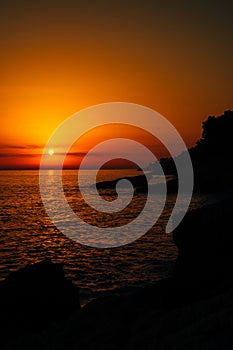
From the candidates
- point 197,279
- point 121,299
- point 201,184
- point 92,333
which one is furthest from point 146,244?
point 201,184

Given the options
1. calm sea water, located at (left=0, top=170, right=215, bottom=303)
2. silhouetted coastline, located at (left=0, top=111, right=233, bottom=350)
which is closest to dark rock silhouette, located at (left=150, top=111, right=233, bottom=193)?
calm sea water, located at (left=0, top=170, right=215, bottom=303)

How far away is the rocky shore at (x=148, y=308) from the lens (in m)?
7.21

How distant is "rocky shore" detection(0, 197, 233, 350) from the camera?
7215 mm

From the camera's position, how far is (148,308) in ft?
32.1

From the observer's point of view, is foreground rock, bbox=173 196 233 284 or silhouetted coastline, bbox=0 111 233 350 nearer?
silhouetted coastline, bbox=0 111 233 350

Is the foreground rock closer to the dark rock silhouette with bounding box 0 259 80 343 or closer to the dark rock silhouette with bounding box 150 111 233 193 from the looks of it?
the dark rock silhouette with bounding box 0 259 80 343

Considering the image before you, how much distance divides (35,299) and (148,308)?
4.94 metres

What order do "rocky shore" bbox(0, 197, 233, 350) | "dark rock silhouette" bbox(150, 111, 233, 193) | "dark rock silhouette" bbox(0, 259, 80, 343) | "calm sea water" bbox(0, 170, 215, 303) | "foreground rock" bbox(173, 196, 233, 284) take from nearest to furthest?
1. "rocky shore" bbox(0, 197, 233, 350)
2. "dark rock silhouette" bbox(0, 259, 80, 343)
3. "foreground rock" bbox(173, 196, 233, 284)
4. "calm sea water" bbox(0, 170, 215, 303)
5. "dark rock silhouette" bbox(150, 111, 233, 193)

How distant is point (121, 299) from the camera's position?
10.2 metres

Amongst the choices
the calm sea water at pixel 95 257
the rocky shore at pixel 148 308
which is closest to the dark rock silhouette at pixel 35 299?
the rocky shore at pixel 148 308

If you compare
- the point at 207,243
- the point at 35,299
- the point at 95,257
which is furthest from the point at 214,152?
the point at 35,299


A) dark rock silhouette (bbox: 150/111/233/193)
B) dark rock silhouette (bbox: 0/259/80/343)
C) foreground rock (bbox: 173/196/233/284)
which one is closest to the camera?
dark rock silhouette (bbox: 0/259/80/343)

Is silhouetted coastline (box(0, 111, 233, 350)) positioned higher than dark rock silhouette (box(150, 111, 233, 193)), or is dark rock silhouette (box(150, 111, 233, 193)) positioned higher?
dark rock silhouette (box(150, 111, 233, 193))

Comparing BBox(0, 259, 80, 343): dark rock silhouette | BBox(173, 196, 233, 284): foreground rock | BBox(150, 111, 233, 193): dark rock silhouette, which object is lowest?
BBox(0, 259, 80, 343): dark rock silhouette
